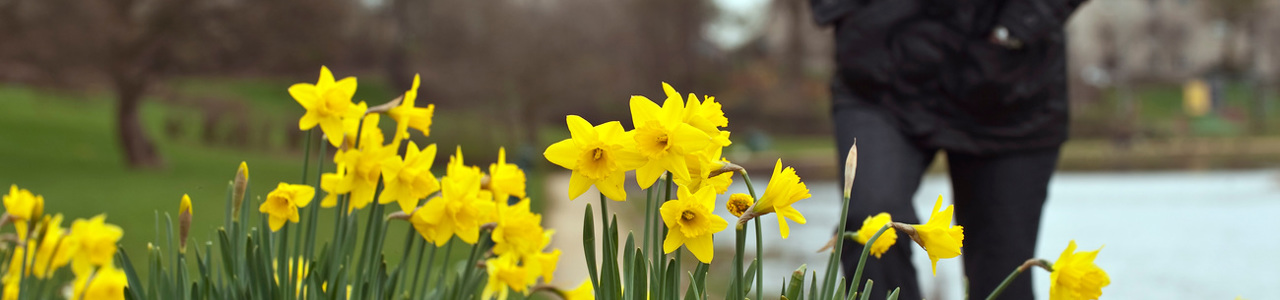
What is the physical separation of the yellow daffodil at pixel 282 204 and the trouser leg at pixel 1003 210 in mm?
1382

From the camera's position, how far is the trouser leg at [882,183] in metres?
2.03

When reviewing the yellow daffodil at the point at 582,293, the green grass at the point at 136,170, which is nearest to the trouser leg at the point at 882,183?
the yellow daffodil at the point at 582,293

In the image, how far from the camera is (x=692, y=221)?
4.28 feet

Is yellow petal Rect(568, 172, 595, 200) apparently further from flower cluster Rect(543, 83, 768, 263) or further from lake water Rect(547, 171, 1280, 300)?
lake water Rect(547, 171, 1280, 300)

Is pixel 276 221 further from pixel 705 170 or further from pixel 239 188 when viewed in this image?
pixel 705 170

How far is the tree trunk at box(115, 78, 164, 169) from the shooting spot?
16177mm

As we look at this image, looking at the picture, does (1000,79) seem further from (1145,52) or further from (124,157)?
(1145,52)

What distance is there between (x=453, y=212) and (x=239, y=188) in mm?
316

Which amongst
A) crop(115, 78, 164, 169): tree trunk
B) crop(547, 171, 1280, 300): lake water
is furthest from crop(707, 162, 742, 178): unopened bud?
crop(115, 78, 164, 169): tree trunk

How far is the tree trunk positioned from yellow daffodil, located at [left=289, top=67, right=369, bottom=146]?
1587 centimetres

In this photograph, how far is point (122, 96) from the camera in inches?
639

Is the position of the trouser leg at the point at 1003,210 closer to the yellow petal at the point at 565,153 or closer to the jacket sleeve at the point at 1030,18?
the jacket sleeve at the point at 1030,18

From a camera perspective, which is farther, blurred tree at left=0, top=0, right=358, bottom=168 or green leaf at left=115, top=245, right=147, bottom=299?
blurred tree at left=0, top=0, right=358, bottom=168

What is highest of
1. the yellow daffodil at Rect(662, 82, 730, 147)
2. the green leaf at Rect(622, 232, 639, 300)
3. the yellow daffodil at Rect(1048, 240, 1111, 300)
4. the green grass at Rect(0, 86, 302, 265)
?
the green grass at Rect(0, 86, 302, 265)
